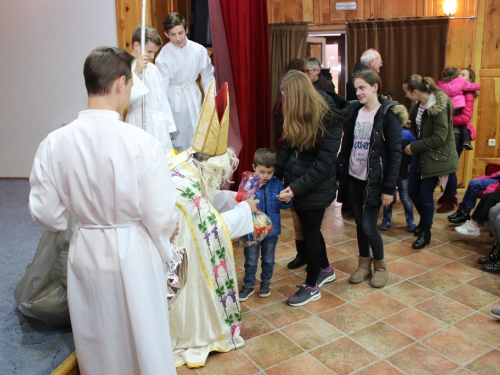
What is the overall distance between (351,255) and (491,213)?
1.03 metres

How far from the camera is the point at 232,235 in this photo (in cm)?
250

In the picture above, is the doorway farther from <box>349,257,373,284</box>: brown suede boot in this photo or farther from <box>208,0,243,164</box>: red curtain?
<box>349,257,373,284</box>: brown suede boot

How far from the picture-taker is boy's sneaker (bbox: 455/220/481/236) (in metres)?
4.03

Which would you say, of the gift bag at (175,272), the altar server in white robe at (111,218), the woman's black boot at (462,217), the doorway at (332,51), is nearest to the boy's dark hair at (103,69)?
the altar server in white robe at (111,218)

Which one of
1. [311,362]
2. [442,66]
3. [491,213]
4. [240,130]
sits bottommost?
[311,362]

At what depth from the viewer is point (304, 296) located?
296 cm

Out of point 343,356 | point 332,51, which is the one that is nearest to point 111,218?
point 343,356

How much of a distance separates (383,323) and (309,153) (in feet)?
3.29

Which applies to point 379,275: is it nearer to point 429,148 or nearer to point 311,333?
point 311,333

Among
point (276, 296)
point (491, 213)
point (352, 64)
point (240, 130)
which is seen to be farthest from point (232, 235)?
point (352, 64)

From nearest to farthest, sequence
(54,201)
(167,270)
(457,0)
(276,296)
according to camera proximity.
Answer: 1. (54,201)
2. (167,270)
3. (276,296)
4. (457,0)

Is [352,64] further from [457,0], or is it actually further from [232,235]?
[232,235]

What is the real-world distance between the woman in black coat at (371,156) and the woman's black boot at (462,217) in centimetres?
150

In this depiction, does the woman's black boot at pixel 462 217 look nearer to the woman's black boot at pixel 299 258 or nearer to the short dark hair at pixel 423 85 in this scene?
the short dark hair at pixel 423 85
